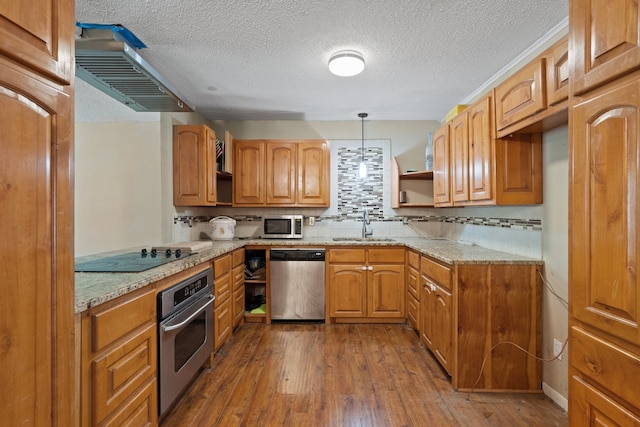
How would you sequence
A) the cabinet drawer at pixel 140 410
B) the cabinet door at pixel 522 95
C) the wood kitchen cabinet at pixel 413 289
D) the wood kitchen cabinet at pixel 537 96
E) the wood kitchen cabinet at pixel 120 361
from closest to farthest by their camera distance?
the wood kitchen cabinet at pixel 120 361
the cabinet drawer at pixel 140 410
the wood kitchen cabinet at pixel 537 96
the cabinet door at pixel 522 95
the wood kitchen cabinet at pixel 413 289

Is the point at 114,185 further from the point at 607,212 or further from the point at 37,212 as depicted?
the point at 607,212

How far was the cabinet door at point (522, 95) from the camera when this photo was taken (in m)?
1.61

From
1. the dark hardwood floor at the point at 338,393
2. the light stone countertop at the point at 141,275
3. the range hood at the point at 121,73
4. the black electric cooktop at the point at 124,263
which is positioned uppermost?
the range hood at the point at 121,73

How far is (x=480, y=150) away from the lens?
7.07ft

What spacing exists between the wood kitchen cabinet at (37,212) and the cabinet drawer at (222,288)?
4.97 feet

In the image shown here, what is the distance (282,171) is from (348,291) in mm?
1559

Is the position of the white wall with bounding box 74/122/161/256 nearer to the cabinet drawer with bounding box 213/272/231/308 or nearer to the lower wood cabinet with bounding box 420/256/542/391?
the cabinet drawer with bounding box 213/272/231/308

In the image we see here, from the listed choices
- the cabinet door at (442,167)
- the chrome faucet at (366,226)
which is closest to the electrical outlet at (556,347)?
the cabinet door at (442,167)

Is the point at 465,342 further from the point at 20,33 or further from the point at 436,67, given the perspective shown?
the point at 20,33

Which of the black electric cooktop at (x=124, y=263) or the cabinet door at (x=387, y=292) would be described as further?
the cabinet door at (x=387, y=292)

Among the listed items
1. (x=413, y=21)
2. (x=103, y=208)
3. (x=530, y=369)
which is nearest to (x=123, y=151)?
(x=103, y=208)

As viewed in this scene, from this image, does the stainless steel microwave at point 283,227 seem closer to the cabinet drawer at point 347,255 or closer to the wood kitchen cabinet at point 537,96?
the cabinet drawer at point 347,255

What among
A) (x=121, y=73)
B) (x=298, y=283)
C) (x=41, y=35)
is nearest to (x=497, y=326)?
(x=298, y=283)

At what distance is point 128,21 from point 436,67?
217cm
